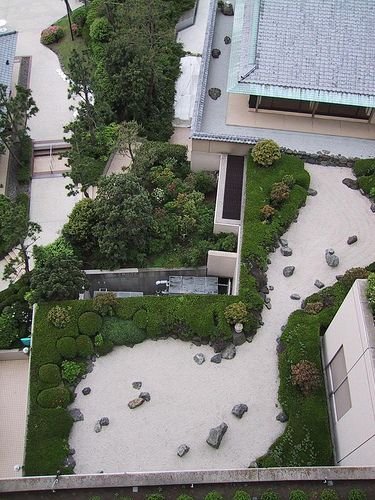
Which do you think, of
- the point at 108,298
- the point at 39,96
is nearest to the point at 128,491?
the point at 108,298

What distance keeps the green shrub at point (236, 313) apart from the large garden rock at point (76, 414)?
9602 millimetres

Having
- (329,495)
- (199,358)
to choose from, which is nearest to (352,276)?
(199,358)

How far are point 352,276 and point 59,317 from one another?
1730 cm

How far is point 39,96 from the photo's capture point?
171 feet

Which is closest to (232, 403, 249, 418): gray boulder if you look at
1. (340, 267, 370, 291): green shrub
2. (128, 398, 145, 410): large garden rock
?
(128, 398, 145, 410): large garden rock

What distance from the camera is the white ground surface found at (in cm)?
2672

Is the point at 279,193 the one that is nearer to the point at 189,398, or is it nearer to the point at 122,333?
the point at 122,333

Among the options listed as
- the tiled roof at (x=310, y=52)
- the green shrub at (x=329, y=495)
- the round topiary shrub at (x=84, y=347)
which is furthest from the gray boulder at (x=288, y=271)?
the green shrub at (x=329, y=495)

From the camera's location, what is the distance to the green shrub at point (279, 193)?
34719 mm

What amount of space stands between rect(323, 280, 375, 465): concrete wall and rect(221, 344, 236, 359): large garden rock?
19.4 feet

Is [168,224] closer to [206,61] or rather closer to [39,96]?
[206,61]

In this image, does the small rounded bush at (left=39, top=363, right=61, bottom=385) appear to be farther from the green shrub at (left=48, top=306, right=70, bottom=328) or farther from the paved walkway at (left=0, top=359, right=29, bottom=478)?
the paved walkway at (left=0, top=359, right=29, bottom=478)

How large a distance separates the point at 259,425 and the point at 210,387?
331 cm

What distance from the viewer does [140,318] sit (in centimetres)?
3064
